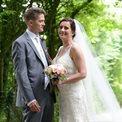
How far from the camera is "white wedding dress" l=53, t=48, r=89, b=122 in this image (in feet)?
14.4

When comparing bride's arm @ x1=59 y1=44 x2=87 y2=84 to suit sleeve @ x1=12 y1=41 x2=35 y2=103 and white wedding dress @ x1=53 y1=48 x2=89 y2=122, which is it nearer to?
white wedding dress @ x1=53 y1=48 x2=89 y2=122

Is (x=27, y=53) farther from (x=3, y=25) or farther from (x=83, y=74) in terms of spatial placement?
(x=3, y=25)

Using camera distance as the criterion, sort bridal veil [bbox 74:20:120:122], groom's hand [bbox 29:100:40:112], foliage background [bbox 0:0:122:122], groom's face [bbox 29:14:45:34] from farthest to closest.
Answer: foliage background [bbox 0:0:122:122], bridal veil [bbox 74:20:120:122], groom's face [bbox 29:14:45:34], groom's hand [bbox 29:100:40:112]

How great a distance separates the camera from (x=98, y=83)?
5.07m


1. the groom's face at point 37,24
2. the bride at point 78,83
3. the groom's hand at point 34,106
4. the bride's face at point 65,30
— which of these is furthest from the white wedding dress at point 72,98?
the groom's hand at point 34,106

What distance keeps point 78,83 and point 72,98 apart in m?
0.18

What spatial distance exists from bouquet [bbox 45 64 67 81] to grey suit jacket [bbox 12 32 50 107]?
0.40 feet

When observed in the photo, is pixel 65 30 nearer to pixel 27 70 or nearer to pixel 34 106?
pixel 27 70

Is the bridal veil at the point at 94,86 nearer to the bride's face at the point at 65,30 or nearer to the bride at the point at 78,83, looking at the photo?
the bride at the point at 78,83

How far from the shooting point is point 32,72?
4.02 m

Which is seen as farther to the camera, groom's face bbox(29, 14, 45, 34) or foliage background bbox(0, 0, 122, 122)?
foliage background bbox(0, 0, 122, 122)

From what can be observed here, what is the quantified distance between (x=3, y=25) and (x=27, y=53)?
4.02 meters

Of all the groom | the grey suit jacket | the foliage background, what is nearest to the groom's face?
the groom

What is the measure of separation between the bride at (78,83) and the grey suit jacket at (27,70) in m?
0.27
